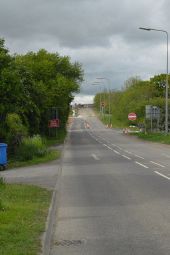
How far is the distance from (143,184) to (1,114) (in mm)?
18749

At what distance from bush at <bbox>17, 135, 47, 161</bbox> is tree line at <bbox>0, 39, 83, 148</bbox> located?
0.64 meters

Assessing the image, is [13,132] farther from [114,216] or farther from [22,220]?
[22,220]

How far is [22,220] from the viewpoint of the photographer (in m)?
10.2

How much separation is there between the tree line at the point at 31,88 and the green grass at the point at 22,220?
1829 centimetres

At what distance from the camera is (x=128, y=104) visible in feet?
295

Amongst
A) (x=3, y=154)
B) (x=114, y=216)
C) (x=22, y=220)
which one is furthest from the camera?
(x=3, y=154)

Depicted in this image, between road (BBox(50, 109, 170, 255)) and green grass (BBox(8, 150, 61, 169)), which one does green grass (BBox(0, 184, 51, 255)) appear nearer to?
road (BBox(50, 109, 170, 255))

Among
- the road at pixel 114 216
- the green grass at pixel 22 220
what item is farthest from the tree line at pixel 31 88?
the green grass at pixel 22 220

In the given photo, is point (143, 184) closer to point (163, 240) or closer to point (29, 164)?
point (163, 240)

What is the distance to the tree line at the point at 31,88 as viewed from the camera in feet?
110

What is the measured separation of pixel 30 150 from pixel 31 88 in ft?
44.2

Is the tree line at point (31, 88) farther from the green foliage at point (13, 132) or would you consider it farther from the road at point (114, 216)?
the road at point (114, 216)

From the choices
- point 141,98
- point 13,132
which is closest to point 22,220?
point 13,132

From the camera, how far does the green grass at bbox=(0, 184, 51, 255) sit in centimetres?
801
